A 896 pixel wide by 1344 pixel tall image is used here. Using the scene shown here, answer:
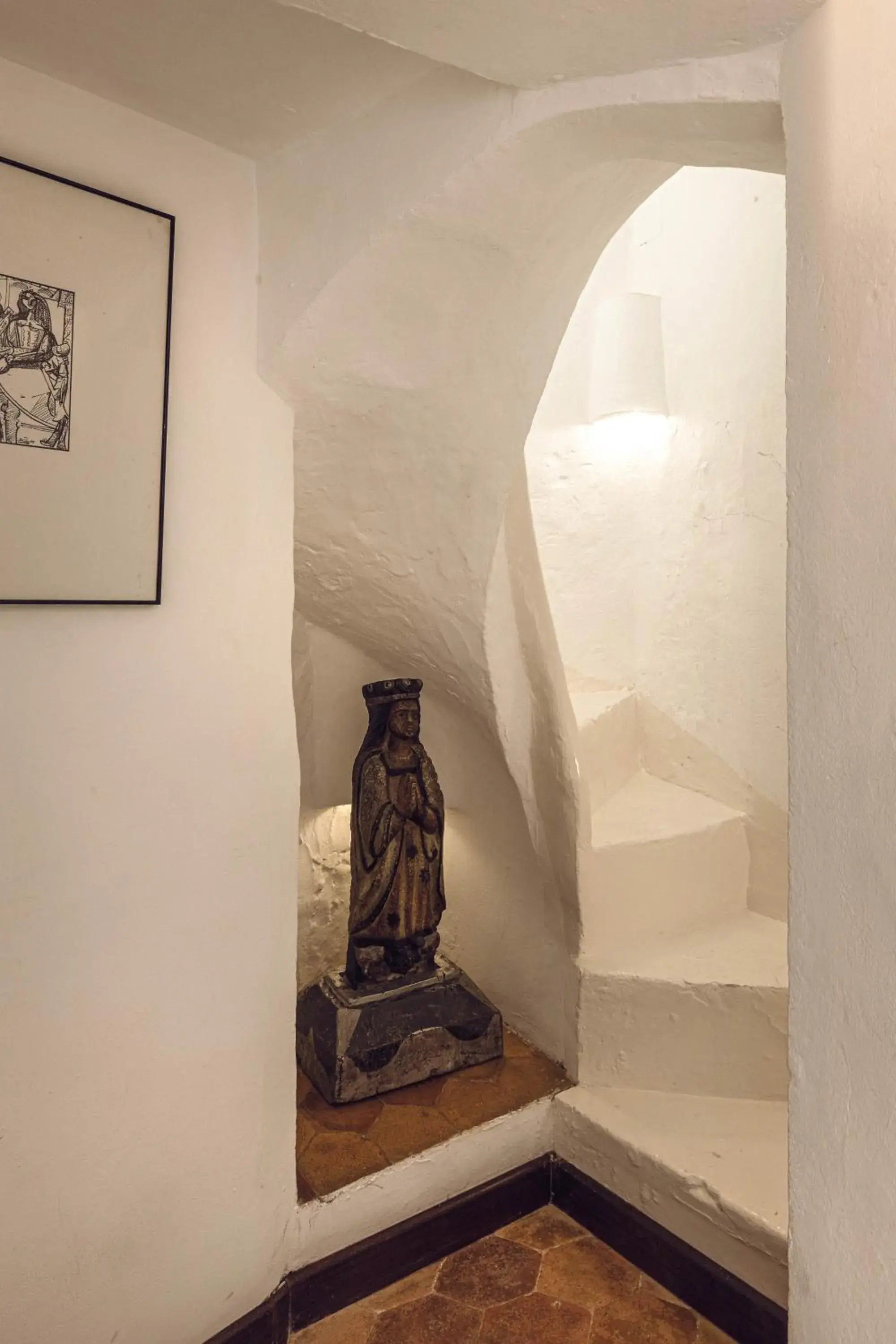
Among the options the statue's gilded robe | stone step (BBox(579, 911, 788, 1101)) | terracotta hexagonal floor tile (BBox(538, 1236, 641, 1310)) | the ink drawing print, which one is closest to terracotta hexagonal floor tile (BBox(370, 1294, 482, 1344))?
terracotta hexagonal floor tile (BBox(538, 1236, 641, 1310))

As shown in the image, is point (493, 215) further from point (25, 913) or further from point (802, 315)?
point (25, 913)

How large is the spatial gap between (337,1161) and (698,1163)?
2.37ft

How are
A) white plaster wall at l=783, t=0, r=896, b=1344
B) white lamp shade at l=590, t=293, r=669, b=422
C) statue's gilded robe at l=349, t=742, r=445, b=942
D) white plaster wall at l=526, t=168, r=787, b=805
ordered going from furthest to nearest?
white lamp shade at l=590, t=293, r=669, b=422, white plaster wall at l=526, t=168, r=787, b=805, statue's gilded robe at l=349, t=742, r=445, b=942, white plaster wall at l=783, t=0, r=896, b=1344

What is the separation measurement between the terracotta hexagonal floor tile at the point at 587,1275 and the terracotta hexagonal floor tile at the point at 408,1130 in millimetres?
322

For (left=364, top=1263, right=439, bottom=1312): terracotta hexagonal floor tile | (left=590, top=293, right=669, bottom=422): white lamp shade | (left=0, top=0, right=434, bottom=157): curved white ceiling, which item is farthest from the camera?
(left=590, top=293, right=669, bottom=422): white lamp shade

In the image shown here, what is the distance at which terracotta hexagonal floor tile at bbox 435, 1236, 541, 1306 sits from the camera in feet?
5.27

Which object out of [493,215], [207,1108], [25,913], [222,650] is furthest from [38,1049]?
[493,215]

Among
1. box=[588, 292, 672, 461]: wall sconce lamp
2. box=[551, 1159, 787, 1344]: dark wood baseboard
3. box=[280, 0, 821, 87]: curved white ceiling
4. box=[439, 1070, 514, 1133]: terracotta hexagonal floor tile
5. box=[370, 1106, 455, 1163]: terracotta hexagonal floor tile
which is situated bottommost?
box=[551, 1159, 787, 1344]: dark wood baseboard

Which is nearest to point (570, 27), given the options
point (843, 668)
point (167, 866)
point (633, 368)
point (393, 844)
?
point (843, 668)

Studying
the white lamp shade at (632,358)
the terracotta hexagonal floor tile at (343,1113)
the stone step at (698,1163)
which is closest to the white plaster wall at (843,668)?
the stone step at (698,1163)

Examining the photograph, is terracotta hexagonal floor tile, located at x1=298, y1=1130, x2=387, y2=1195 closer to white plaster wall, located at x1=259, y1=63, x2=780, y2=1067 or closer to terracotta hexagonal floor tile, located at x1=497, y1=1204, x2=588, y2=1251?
terracotta hexagonal floor tile, located at x1=497, y1=1204, x2=588, y2=1251

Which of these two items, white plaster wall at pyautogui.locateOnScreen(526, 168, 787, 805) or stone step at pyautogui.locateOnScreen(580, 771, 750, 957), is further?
white plaster wall at pyautogui.locateOnScreen(526, 168, 787, 805)

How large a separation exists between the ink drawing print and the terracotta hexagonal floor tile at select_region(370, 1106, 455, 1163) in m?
1.47

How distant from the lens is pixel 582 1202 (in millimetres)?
1824
